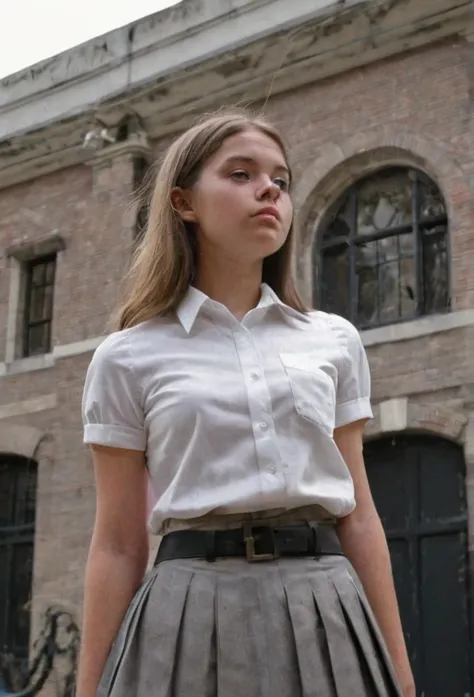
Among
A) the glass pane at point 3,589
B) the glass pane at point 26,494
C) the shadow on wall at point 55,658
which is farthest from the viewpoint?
the glass pane at point 26,494

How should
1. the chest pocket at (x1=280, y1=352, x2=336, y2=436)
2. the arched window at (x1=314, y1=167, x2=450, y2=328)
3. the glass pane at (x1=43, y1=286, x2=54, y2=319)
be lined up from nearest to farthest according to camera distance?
the chest pocket at (x1=280, y1=352, x2=336, y2=436) < the arched window at (x1=314, y1=167, x2=450, y2=328) < the glass pane at (x1=43, y1=286, x2=54, y2=319)

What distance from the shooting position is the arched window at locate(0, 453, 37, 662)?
472 inches

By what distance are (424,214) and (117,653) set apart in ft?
27.9

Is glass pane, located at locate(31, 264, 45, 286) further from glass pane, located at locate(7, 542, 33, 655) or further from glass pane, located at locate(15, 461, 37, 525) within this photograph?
glass pane, located at locate(7, 542, 33, 655)

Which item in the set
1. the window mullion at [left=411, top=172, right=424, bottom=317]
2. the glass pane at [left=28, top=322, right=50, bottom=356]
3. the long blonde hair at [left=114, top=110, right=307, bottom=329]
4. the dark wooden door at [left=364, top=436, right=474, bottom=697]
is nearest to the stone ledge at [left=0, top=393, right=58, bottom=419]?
the glass pane at [left=28, top=322, right=50, bottom=356]

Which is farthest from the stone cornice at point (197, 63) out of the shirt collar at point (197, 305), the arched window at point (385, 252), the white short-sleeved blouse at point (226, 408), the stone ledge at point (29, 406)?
the white short-sleeved blouse at point (226, 408)

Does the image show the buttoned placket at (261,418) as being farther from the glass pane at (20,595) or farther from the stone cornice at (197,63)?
the glass pane at (20,595)

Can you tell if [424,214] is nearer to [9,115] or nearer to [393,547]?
[393,547]

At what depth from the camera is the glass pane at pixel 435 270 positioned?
9562 millimetres

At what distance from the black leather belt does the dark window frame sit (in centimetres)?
1114

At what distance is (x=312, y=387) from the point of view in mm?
2010

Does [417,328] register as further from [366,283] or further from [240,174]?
[240,174]

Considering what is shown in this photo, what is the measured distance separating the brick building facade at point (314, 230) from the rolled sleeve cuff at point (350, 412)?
6772 millimetres

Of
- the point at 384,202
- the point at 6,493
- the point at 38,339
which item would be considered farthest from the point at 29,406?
the point at 384,202
